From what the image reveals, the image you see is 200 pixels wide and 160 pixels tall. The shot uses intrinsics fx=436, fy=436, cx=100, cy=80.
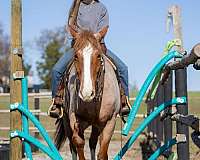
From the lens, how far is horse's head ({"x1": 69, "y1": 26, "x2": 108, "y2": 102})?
4.14m

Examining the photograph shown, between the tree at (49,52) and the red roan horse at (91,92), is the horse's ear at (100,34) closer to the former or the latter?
the red roan horse at (91,92)

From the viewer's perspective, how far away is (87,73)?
13.8ft

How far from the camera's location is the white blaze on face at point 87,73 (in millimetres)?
4125

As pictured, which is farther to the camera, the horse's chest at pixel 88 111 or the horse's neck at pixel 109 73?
the horse's neck at pixel 109 73

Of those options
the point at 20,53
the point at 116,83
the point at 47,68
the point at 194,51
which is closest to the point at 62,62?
the point at 20,53

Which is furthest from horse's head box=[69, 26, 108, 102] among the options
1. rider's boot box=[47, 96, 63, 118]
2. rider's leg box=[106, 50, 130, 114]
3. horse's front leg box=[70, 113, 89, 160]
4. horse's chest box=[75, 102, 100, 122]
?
rider's boot box=[47, 96, 63, 118]

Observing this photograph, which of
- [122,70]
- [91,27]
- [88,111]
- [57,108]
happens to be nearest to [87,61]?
[88,111]

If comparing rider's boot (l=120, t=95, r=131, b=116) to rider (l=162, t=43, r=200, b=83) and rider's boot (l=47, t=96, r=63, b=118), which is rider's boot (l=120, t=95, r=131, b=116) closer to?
rider's boot (l=47, t=96, r=63, b=118)

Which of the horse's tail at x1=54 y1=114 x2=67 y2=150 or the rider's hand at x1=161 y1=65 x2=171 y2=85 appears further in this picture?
the horse's tail at x1=54 y1=114 x2=67 y2=150

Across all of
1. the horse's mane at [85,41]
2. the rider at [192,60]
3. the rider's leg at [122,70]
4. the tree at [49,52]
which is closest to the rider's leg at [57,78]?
the rider's leg at [122,70]

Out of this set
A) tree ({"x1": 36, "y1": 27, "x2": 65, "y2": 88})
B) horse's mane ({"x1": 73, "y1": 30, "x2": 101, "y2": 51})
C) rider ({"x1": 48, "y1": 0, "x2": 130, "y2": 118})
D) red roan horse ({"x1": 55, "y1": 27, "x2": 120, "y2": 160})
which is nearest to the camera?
red roan horse ({"x1": 55, "y1": 27, "x2": 120, "y2": 160})

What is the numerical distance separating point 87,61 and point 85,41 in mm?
294

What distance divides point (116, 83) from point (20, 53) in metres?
1.28

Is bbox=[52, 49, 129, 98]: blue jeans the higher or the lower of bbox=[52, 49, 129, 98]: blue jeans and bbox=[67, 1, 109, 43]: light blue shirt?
the lower
